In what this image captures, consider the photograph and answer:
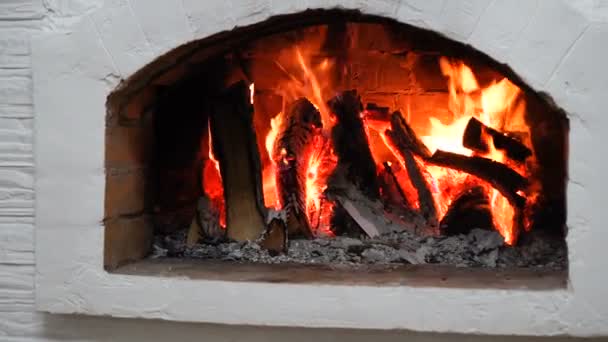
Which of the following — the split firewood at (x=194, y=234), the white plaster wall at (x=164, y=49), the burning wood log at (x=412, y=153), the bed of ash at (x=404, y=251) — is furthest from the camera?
the burning wood log at (x=412, y=153)

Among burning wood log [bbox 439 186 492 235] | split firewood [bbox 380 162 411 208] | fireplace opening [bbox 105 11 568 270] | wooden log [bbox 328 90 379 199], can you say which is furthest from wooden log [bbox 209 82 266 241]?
burning wood log [bbox 439 186 492 235]

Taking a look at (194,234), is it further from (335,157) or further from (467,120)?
(467,120)

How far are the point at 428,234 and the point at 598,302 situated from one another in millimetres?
554

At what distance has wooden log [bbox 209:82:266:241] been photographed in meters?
1.84

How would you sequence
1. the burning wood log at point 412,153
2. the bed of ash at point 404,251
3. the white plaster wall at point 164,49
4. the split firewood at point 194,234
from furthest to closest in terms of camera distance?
the burning wood log at point 412,153 < the split firewood at point 194,234 < the bed of ash at point 404,251 < the white plaster wall at point 164,49

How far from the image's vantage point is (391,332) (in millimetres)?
1454

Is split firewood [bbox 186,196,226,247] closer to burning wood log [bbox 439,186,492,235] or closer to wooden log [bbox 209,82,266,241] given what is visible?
wooden log [bbox 209,82,266,241]

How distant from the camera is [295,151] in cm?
197

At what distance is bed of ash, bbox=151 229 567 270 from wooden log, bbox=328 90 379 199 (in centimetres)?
20

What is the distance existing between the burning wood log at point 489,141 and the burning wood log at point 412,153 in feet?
0.39

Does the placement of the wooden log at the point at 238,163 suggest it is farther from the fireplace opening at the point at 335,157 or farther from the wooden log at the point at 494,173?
the wooden log at the point at 494,173

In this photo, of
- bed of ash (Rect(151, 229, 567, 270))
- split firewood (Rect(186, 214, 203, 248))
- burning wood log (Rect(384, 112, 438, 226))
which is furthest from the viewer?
burning wood log (Rect(384, 112, 438, 226))

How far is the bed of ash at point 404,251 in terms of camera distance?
5.53 feet

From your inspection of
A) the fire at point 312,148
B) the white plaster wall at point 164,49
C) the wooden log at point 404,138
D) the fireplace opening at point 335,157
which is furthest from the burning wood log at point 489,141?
the white plaster wall at point 164,49
